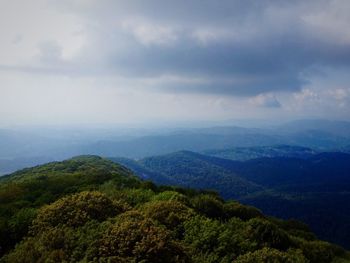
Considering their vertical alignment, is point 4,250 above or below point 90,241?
below

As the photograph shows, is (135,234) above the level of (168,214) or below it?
above

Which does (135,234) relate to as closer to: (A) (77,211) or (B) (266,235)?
(A) (77,211)

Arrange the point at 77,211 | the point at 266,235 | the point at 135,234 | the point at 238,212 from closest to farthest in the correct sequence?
the point at 135,234 → the point at 77,211 → the point at 266,235 → the point at 238,212

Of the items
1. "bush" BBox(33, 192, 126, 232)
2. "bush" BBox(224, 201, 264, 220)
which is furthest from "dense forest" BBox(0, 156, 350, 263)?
"bush" BBox(224, 201, 264, 220)

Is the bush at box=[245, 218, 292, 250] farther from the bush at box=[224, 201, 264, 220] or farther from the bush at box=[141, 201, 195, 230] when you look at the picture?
the bush at box=[224, 201, 264, 220]

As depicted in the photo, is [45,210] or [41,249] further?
[45,210]

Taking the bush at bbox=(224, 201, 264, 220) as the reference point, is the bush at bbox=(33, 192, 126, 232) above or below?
above

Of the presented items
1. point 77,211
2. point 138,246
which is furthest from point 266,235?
point 138,246

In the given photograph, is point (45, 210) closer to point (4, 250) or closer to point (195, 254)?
point (4, 250)

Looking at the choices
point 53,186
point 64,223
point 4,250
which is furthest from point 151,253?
point 53,186

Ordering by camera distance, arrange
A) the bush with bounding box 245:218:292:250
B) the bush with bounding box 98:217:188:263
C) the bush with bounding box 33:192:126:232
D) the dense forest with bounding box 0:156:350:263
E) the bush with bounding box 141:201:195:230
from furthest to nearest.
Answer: the bush with bounding box 245:218:292:250 → the bush with bounding box 141:201:195:230 → the bush with bounding box 33:192:126:232 → the dense forest with bounding box 0:156:350:263 → the bush with bounding box 98:217:188:263

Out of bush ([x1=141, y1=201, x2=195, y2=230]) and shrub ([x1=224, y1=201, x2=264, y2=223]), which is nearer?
bush ([x1=141, y1=201, x2=195, y2=230])
